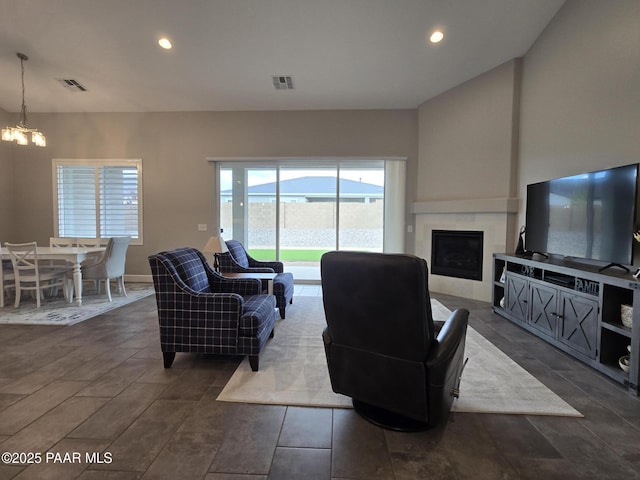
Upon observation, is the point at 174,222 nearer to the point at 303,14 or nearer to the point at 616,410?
the point at 303,14

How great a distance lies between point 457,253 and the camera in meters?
5.26

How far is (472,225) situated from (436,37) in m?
2.85

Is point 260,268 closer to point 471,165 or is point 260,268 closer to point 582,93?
point 471,165

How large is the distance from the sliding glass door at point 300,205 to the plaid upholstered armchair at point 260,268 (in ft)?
4.67

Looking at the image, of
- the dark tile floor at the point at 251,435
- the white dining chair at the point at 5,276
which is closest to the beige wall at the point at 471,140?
the dark tile floor at the point at 251,435

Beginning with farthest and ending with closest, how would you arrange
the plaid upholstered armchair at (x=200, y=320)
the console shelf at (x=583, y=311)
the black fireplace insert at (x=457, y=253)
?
the black fireplace insert at (x=457, y=253), the plaid upholstered armchair at (x=200, y=320), the console shelf at (x=583, y=311)

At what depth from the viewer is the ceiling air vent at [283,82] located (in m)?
5.00

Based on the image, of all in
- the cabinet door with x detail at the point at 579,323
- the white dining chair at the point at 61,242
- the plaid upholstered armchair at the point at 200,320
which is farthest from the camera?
the white dining chair at the point at 61,242

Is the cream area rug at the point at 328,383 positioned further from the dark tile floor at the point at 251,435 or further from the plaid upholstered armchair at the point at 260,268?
the plaid upholstered armchair at the point at 260,268

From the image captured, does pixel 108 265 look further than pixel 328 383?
Yes

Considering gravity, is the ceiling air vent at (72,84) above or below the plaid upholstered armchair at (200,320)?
above

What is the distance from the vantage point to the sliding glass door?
19.9ft

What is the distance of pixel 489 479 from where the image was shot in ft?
4.80

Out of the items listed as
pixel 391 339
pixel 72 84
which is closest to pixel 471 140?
pixel 391 339
